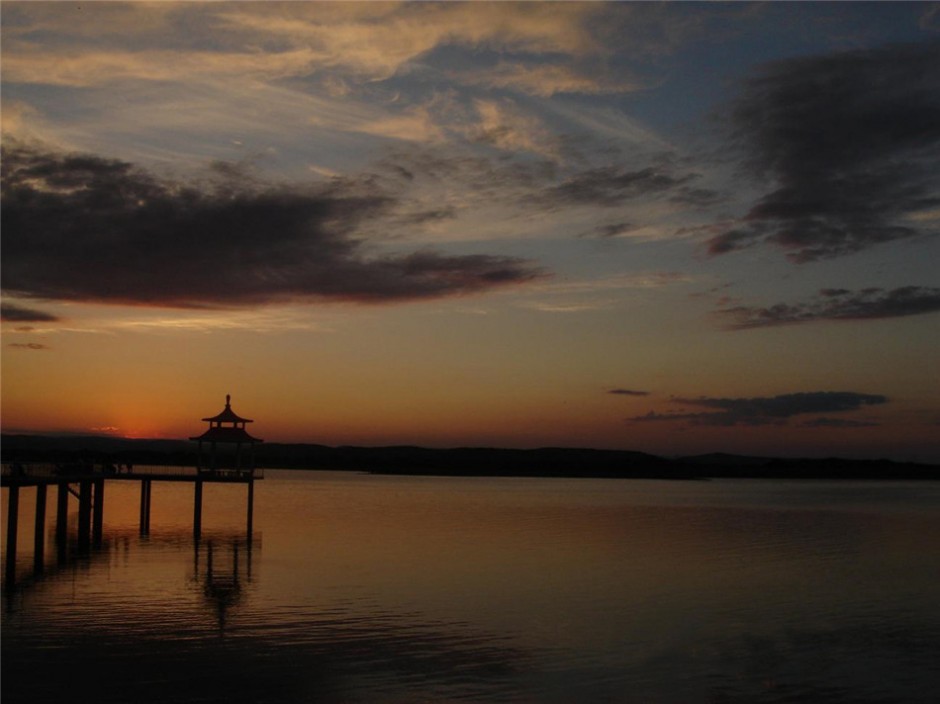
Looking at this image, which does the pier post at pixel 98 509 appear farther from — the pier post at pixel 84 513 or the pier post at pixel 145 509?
the pier post at pixel 145 509

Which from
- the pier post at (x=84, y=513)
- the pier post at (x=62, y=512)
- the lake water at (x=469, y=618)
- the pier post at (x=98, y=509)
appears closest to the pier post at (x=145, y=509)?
the lake water at (x=469, y=618)

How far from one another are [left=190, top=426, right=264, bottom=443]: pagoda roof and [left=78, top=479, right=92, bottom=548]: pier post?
19.5 feet

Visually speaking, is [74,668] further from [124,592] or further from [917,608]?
[917,608]

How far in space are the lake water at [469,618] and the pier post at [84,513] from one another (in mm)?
1629

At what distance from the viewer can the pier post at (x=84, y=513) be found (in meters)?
46.8

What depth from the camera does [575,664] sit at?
22578 millimetres

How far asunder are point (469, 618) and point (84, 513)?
1137 inches

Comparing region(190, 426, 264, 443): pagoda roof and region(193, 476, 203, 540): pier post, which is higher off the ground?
region(190, 426, 264, 443): pagoda roof

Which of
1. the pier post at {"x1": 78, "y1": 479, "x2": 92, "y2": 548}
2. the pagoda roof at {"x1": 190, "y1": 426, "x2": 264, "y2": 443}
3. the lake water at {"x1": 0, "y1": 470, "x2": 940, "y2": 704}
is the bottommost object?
the lake water at {"x1": 0, "y1": 470, "x2": 940, "y2": 704}

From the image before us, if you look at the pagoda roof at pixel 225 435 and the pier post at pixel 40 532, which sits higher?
the pagoda roof at pixel 225 435

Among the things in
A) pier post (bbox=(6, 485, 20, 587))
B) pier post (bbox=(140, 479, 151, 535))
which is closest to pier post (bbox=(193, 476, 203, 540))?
pier post (bbox=(140, 479, 151, 535))

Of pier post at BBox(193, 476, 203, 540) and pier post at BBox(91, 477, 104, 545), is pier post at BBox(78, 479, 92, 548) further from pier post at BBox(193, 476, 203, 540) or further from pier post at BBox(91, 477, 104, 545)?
pier post at BBox(193, 476, 203, 540)

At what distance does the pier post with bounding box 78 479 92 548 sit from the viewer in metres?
46.8

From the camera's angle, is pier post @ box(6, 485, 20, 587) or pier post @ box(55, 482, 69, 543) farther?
pier post @ box(55, 482, 69, 543)
